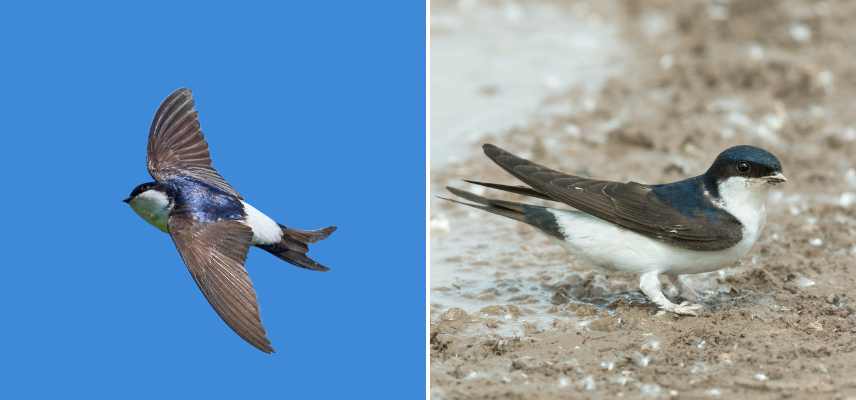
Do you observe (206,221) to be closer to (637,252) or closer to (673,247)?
(637,252)

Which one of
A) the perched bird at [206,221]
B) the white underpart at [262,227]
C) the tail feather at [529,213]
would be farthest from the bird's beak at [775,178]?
the white underpart at [262,227]

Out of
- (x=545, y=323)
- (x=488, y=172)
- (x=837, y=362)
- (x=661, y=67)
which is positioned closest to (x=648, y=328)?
(x=545, y=323)

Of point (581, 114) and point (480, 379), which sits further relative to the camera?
point (581, 114)

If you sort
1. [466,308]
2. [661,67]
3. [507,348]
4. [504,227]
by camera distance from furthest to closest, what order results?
[661,67] < [504,227] < [466,308] < [507,348]

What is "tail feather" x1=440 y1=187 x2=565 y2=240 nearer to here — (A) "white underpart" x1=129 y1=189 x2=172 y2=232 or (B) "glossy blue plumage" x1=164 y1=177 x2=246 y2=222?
(B) "glossy blue plumage" x1=164 y1=177 x2=246 y2=222

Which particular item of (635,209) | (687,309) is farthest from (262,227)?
(687,309)

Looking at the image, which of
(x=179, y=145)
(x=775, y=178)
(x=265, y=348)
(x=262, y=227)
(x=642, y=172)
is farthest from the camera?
(x=642, y=172)

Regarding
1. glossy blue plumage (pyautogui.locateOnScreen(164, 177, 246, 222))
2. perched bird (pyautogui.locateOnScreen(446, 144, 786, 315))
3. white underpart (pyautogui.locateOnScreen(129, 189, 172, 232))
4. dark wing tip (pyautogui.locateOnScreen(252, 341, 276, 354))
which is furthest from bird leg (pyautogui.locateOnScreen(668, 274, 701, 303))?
white underpart (pyautogui.locateOnScreen(129, 189, 172, 232))

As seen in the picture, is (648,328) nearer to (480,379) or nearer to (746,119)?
(480,379)
